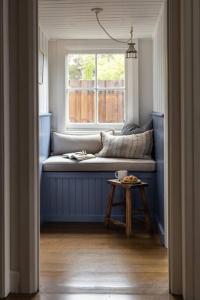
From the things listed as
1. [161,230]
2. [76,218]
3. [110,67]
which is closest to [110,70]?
[110,67]

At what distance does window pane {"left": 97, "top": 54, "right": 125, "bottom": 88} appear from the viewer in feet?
18.3

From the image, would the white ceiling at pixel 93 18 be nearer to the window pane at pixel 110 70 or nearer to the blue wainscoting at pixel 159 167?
the window pane at pixel 110 70

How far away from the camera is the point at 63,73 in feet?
18.3

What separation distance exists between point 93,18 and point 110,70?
1.13m

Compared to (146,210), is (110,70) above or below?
above

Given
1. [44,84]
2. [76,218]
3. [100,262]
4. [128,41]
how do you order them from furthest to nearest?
[128,41], [44,84], [76,218], [100,262]

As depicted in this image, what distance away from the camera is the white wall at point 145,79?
548 centimetres

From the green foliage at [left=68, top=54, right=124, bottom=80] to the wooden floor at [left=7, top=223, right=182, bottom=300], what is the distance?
6.62 feet

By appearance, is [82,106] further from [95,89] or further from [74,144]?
[74,144]

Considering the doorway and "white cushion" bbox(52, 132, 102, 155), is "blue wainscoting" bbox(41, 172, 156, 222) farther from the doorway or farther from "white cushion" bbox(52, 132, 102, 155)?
"white cushion" bbox(52, 132, 102, 155)
